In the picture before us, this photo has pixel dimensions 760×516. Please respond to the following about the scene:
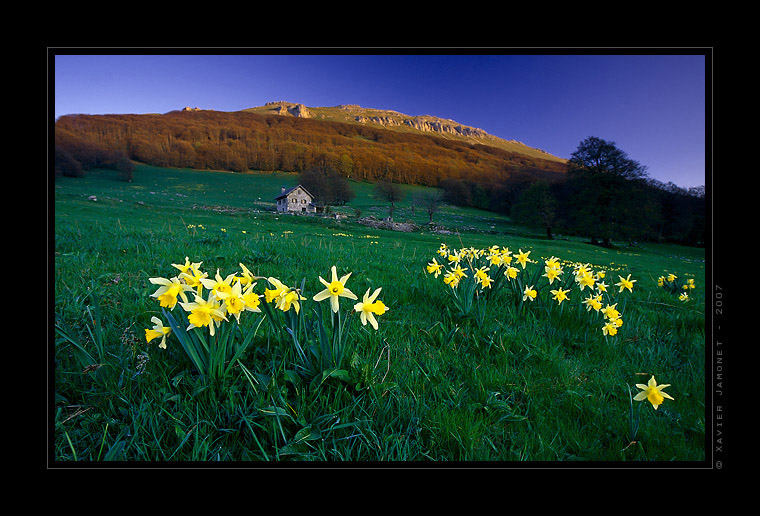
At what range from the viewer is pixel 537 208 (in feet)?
27.1

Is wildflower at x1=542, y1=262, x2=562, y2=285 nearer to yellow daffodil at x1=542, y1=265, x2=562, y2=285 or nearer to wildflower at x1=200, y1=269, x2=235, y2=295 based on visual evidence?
yellow daffodil at x1=542, y1=265, x2=562, y2=285

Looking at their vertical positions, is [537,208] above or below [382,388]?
above

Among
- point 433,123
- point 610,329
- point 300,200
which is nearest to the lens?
point 610,329

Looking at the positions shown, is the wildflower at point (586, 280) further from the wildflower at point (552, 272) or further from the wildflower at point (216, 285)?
the wildflower at point (216, 285)

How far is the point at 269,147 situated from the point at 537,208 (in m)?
9.00

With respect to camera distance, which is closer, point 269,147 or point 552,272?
point 552,272

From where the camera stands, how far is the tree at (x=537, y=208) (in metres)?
6.90

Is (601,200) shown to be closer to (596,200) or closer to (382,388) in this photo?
(596,200)

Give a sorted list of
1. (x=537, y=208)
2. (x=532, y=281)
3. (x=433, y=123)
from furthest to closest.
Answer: (x=537, y=208), (x=433, y=123), (x=532, y=281)

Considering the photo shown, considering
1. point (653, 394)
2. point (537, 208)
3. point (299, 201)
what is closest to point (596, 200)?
point (537, 208)
